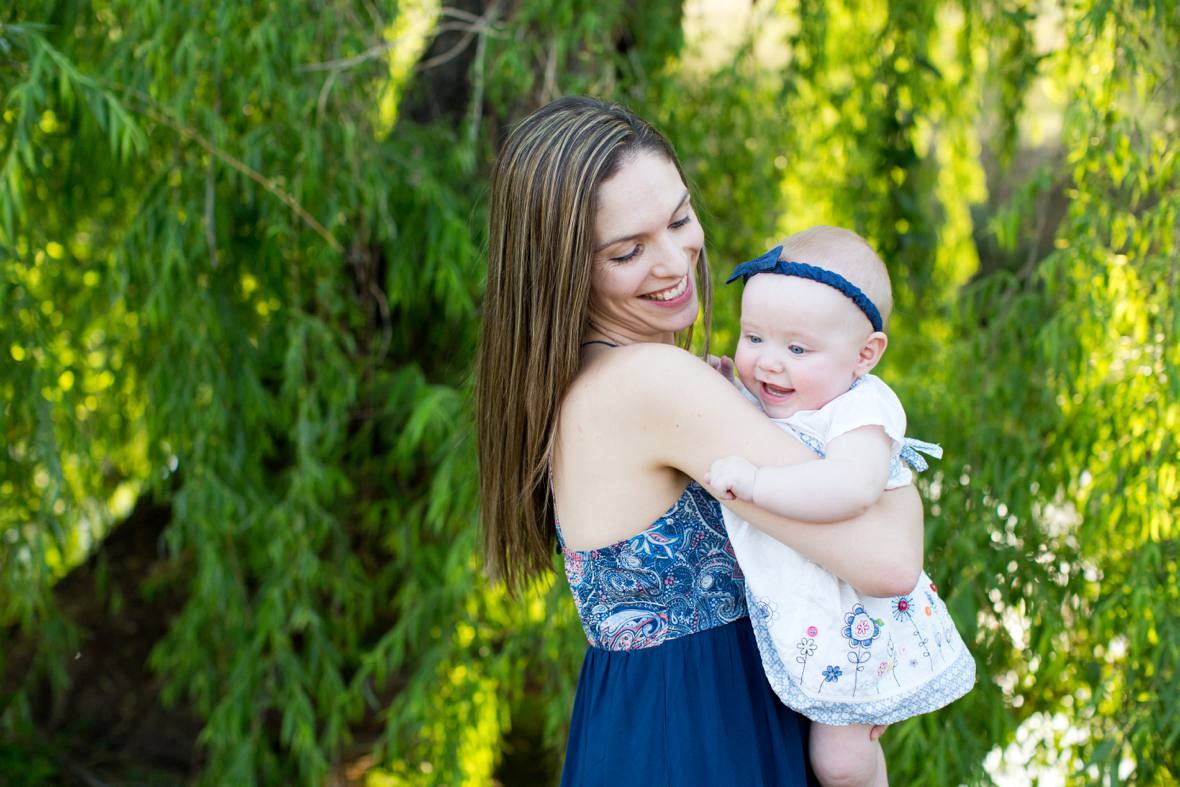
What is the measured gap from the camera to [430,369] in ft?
10.1

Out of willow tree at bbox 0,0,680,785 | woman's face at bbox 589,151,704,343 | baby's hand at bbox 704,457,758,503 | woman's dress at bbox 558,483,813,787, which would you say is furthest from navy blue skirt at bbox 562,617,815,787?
willow tree at bbox 0,0,680,785

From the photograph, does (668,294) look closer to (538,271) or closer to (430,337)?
(538,271)

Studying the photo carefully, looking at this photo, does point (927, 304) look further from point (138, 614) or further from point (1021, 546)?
point (138, 614)

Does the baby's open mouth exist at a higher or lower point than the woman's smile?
lower

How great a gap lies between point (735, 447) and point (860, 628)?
25 cm

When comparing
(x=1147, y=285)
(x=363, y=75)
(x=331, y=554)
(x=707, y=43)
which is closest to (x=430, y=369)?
(x=331, y=554)

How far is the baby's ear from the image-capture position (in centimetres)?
142

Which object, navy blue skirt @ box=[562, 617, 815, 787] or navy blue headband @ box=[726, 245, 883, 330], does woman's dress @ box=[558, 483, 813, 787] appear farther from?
navy blue headband @ box=[726, 245, 883, 330]

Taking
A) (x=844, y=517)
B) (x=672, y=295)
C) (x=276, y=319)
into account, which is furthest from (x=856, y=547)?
(x=276, y=319)

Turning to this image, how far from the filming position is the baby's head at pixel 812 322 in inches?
54.4

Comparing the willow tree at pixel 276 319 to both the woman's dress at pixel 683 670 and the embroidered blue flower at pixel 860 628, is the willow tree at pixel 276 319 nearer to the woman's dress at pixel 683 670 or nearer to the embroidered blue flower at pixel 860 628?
the woman's dress at pixel 683 670

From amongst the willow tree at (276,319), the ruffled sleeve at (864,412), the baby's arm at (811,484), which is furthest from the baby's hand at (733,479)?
the willow tree at (276,319)

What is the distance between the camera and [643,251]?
1422 mm

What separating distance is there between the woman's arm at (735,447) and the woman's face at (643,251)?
0.09 metres
